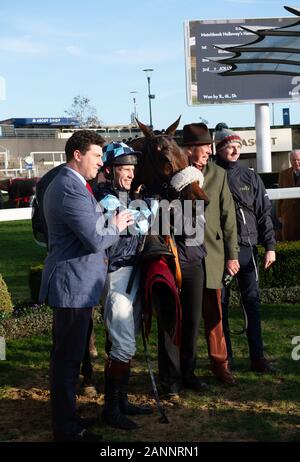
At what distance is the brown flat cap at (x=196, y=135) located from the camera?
430 centimetres

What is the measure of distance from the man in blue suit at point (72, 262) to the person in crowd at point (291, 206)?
157 inches

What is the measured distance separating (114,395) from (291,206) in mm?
4342

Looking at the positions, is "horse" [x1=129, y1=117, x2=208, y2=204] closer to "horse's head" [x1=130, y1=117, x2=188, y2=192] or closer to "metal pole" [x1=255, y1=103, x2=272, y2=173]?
"horse's head" [x1=130, y1=117, x2=188, y2=192]

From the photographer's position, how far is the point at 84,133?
11.2 ft

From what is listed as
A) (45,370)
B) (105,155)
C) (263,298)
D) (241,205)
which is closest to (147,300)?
(105,155)

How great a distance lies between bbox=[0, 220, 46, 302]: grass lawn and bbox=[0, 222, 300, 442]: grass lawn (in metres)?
2.88

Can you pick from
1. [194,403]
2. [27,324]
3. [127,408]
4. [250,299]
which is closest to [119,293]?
[127,408]

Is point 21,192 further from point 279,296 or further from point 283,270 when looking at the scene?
point 279,296

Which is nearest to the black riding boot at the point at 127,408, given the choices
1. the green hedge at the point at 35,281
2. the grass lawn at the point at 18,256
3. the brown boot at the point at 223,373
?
the brown boot at the point at 223,373

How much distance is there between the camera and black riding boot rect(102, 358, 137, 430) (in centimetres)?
371

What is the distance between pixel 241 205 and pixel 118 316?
1.50 meters

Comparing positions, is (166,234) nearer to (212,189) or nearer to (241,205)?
(212,189)

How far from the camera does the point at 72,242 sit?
11.0ft

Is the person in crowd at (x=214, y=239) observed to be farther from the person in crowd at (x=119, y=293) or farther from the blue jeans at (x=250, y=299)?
the person in crowd at (x=119, y=293)
